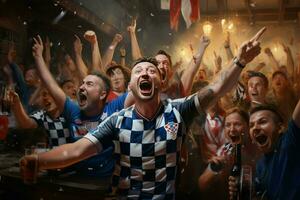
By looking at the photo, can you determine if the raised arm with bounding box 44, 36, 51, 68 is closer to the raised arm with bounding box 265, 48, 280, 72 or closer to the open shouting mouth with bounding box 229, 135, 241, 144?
the open shouting mouth with bounding box 229, 135, 241, 144

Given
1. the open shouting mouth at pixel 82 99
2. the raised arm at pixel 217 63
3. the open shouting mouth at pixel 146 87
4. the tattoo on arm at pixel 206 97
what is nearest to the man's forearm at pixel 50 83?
the open shouting mouth at pixel 82 99

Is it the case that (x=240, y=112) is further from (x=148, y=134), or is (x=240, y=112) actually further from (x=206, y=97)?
(x=148, y=134)

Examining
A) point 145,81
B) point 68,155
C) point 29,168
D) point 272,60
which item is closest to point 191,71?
point 145,81

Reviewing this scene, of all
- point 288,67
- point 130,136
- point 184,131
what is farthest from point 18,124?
point 288,67

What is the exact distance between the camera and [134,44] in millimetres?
2957

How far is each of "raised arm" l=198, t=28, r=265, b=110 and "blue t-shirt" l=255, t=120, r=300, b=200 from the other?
55cm

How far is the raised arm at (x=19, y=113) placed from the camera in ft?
10.3

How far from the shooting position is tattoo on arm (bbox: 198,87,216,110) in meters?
2.58

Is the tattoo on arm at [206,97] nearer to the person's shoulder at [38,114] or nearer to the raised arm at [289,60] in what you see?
the raised arm at [289,60]

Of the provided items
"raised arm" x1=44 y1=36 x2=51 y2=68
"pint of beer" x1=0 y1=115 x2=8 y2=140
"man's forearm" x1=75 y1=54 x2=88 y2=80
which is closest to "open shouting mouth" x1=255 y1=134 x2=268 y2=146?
"man's forearm" x1=75 y1=54 x2=88 y2=80

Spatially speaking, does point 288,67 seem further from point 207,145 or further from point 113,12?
point 113,12

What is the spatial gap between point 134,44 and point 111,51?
248 mm

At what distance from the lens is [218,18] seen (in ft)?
9.21

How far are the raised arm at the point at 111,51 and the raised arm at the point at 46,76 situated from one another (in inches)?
20.1
